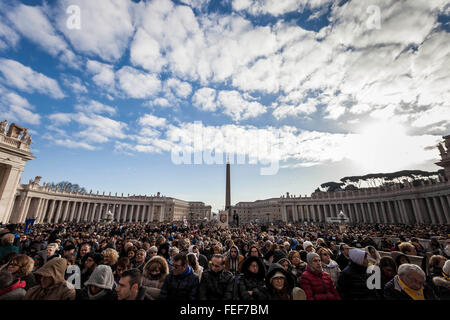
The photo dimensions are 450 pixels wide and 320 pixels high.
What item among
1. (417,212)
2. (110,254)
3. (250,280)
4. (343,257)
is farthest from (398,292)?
(417,212)

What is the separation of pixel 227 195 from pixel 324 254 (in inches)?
1397

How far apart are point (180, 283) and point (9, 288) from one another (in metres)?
2.57

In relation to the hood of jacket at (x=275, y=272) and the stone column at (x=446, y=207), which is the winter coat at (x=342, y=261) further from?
the stone column at (x=446, y=207)

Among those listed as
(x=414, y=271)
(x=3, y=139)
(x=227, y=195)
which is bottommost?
(x=414, y=271)

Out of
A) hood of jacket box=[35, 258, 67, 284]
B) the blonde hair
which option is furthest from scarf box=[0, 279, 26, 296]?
the blonde hair

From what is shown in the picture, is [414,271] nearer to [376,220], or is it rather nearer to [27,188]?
[27,188]

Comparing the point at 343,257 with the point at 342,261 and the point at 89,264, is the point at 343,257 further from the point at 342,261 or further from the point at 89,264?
the point at 89,264

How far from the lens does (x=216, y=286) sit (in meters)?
3.82

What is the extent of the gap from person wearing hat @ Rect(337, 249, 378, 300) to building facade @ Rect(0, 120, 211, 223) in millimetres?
27670

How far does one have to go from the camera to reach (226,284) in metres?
3.87

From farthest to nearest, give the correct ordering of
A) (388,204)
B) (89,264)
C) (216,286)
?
(388,204), (89,264), (216,286)
